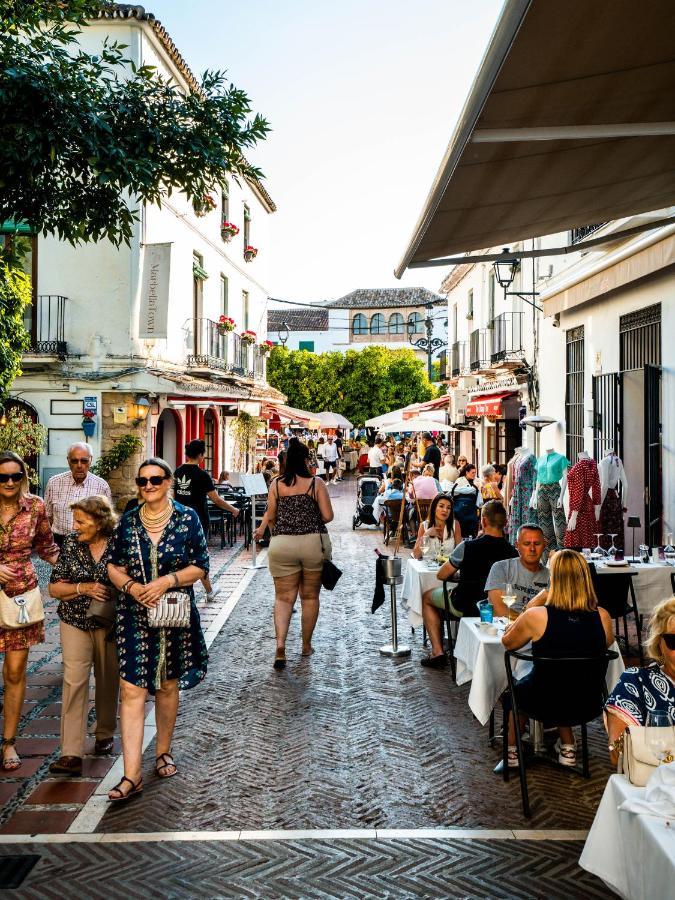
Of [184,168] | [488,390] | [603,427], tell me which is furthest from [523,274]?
[184,168]

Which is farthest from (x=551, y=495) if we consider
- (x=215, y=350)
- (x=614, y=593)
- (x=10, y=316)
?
(x=215, y=350)

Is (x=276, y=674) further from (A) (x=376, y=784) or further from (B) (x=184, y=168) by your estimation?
(B) (x=184, y=168)

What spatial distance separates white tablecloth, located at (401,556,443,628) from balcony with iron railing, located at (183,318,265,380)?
49.4 feet

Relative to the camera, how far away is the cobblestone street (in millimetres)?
3904

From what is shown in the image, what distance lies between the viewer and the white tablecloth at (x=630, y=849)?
2.71 m

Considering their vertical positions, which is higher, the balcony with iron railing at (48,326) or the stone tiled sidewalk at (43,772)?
the balcony with iron railing at (48,326)

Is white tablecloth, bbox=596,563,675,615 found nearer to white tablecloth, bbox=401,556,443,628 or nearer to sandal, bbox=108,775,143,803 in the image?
white tablecloth, bbox=401,556,443,628

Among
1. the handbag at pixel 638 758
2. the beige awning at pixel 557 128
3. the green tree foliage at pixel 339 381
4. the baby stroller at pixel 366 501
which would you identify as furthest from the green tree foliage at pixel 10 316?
the green tree foliage at pixel 339 381

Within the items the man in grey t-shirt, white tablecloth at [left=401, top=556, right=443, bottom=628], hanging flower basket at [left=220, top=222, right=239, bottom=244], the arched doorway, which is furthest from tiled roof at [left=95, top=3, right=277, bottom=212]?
the man in grey t-shirt

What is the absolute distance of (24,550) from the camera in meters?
5.40

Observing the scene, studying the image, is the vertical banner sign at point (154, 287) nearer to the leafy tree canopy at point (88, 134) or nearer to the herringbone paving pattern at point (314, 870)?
the leafy tree canopy at point (88, 134)

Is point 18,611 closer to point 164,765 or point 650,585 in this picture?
point 164,765

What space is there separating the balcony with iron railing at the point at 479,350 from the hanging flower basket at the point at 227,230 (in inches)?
314

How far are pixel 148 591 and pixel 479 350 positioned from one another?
71.2ft
